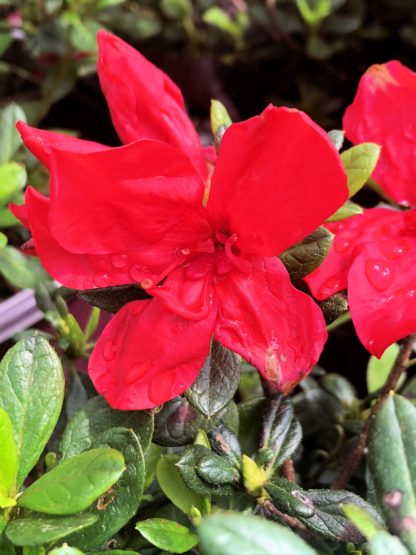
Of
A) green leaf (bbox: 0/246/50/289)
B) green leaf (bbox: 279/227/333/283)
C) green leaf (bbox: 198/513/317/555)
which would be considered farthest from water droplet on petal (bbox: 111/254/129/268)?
green leaf (bbox: 0/246/50/289)

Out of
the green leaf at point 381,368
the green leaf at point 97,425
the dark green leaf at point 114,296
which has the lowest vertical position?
the green leaf at point 381,368

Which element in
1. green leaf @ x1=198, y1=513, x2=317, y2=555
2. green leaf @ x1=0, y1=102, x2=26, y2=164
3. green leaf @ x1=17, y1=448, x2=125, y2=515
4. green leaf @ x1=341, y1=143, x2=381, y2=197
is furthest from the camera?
green leaf @ x1=0, y1=102, x2=26, y2=164

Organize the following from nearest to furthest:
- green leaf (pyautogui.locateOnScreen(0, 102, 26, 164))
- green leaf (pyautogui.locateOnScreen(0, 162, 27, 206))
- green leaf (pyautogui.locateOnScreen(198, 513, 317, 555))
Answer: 1. green leaf (pyautogui.locateOnScreen(198, 513, 317, 555))
2. green leaf (pyautogui.locateOnScreen(0, 162, 27, 206))
3. green leaf (pyautogui.locateOnScreen(0, 102, 26, 164))

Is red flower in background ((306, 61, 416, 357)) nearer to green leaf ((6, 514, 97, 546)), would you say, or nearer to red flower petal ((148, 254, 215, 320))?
red flower petal ((148, 254, 215, 320))

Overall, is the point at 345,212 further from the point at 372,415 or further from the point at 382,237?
the point at 372,415

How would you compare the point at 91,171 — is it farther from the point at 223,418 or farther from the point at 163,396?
the point at 223,418

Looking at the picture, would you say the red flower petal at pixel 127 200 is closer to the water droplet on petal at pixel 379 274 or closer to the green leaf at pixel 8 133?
the water droplet on petal at pixel 379 274

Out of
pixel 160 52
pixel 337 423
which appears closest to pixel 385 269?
pixel 337 423

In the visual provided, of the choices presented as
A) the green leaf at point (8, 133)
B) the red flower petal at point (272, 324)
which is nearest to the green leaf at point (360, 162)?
the red flower petal at point (272, 324)
